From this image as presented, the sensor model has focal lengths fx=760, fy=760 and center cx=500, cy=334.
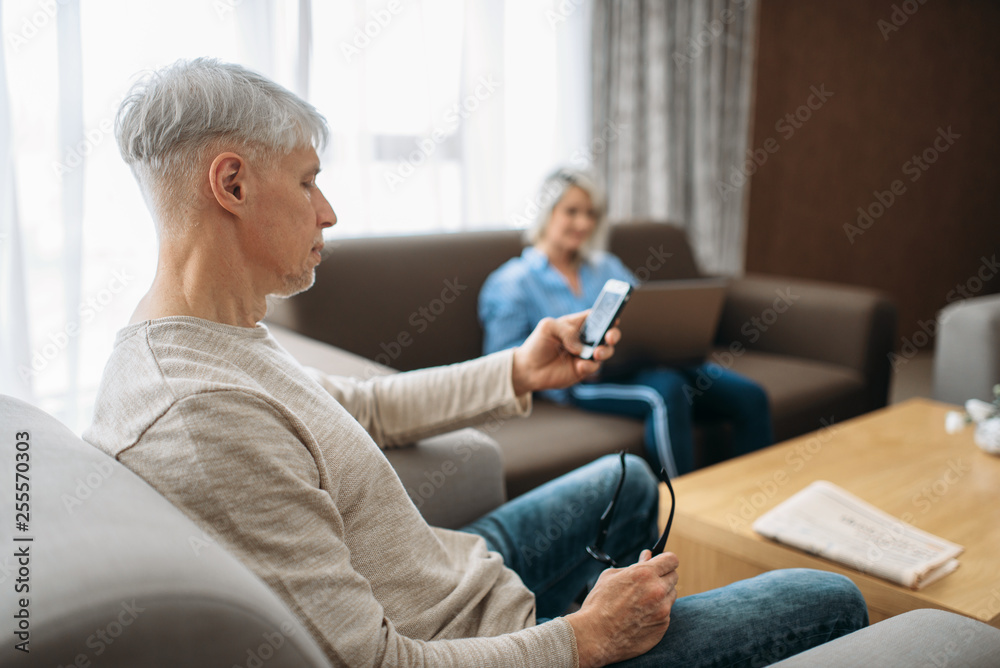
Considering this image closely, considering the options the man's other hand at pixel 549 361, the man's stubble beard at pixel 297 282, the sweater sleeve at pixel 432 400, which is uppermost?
the man's stubble beard at pixel 297 282

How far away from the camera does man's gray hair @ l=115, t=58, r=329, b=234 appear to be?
782 mm

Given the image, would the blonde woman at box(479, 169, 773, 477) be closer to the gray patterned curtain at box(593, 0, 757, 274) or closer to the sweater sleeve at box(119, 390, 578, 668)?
the gray patterned curtain at box(593, 0, 757, 274)

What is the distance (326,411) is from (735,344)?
2.20m

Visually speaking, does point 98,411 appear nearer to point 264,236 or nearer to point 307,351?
point 264,236

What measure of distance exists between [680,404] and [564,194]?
730mm

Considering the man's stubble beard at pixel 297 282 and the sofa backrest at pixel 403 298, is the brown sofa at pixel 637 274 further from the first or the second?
the man's stubble beard at pixel 297 282

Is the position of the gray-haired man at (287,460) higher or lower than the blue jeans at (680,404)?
higher

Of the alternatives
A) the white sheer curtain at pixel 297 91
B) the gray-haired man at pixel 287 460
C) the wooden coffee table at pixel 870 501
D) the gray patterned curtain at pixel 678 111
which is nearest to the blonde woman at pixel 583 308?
the wooden coffee table at pixel 870 501

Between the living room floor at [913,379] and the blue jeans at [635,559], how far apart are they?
255 centimetres

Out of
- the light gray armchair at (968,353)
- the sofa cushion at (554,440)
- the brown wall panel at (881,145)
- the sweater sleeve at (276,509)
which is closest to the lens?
the sweater sleeve at (276,509)

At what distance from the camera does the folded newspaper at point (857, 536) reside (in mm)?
1156

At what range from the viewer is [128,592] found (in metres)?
0.49

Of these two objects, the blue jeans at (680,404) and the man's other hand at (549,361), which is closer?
the man's other hand at (549,361)

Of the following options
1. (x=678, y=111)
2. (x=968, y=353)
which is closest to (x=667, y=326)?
(x=968, y=353)
